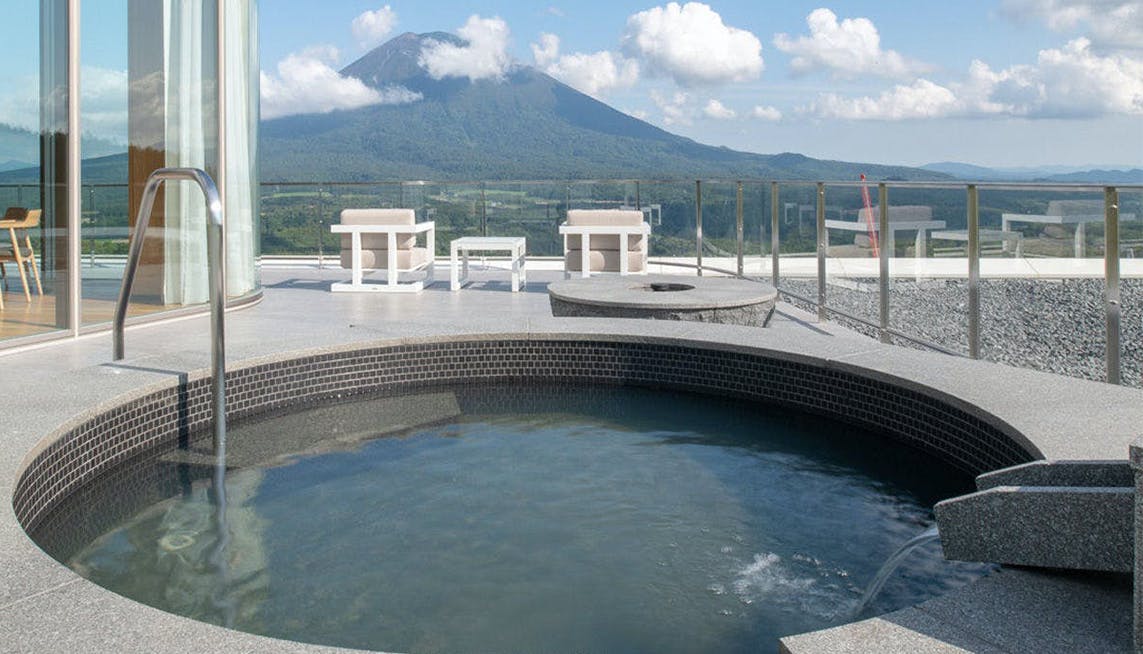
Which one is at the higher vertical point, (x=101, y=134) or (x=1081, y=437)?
(x=101, y=134)

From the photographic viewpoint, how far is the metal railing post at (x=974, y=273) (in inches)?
218

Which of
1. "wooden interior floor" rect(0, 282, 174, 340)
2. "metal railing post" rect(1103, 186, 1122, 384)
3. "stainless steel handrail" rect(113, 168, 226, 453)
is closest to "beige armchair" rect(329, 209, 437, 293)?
"wooden interior floor" rect(0, 282, 174, 340)

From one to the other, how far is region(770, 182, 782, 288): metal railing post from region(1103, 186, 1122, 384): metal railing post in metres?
4.11

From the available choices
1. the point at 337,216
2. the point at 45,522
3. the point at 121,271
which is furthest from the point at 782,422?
the point at 337,216

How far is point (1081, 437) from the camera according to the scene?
11.6 ft

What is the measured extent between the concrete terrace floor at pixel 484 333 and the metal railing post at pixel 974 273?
633mm

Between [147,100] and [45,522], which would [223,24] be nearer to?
[147,100]

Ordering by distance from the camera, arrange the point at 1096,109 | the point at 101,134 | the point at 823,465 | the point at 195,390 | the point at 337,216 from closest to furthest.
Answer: the point at 823,465
the point at 195,390
the point at 101,134
the point at 337,216
the point at 1096,109

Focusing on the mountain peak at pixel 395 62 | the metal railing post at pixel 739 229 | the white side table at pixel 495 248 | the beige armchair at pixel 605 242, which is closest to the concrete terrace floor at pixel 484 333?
the white side table at pixel 495 248

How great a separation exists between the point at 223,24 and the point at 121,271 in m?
2.14

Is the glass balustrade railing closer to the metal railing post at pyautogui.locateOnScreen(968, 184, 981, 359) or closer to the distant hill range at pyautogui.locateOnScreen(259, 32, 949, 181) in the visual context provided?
the metal railing post at pyautogui.locateOnScreen(968, 184, 981, 359)

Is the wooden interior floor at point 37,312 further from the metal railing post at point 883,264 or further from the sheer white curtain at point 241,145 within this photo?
the metal railing post at point 883,264

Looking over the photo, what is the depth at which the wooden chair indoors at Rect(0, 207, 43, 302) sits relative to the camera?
5926mm

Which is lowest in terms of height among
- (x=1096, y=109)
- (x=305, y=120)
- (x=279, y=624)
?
(x=279, y=624)
